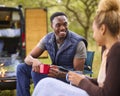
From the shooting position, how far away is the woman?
2.28 metres

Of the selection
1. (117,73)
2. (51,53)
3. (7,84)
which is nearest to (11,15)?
(7,84)

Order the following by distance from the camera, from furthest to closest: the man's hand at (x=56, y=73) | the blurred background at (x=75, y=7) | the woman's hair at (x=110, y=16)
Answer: the blurred background at (x=75, y=7) → the man's hand at (x=56, y=73) → the woman's hair at (x=110, y=16)

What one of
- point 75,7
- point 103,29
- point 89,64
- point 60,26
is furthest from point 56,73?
point 75,7

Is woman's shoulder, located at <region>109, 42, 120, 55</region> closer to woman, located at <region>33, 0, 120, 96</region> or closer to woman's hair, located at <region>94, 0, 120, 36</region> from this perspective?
woman, located at <region>33, 0, 120, 96</region>

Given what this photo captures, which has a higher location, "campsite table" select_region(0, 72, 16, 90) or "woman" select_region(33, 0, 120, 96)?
"woman" select_region(33, 0, 120, 96)

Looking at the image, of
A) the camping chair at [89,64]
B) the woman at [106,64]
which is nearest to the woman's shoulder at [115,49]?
the woman at [106,64]

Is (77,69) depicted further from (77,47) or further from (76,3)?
(76,3)

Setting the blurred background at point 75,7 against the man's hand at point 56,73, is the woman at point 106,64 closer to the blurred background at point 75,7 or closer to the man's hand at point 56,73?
the man's hand at point 56,73

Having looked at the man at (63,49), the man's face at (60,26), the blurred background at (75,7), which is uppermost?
the blurred background at (75,7)

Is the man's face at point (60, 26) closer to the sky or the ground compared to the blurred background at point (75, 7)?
closer to the ground

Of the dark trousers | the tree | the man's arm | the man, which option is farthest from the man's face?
the tree

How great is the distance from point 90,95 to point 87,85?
8 cm

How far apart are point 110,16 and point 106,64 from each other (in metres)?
0.31

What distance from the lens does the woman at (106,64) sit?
2.28 metres
